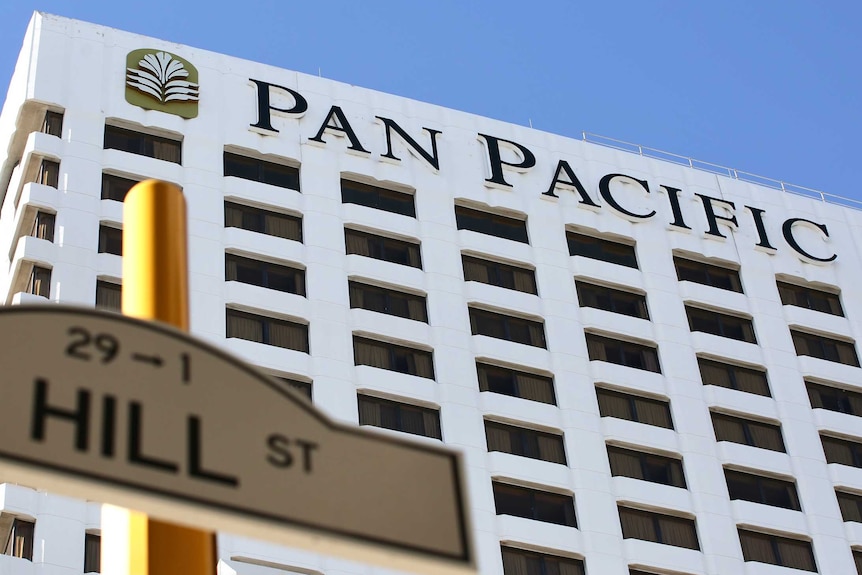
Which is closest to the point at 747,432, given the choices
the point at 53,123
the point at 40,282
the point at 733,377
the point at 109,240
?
the point at 733,377

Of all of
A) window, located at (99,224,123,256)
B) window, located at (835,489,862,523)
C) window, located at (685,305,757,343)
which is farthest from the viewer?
window, located at (685,305,757,343)

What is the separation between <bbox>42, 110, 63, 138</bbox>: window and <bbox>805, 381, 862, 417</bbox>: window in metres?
26.7

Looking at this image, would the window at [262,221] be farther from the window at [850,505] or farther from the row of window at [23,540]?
the window at [850,505]

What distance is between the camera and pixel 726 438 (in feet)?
165

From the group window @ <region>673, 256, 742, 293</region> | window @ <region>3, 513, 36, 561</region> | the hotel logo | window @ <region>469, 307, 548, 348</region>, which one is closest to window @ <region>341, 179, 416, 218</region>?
window @ <region>469, 307, 548, 348</region>

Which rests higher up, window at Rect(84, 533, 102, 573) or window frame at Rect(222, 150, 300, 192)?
window frame at Rect(222, 150, 300, 192)

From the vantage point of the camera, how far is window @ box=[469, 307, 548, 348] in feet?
161

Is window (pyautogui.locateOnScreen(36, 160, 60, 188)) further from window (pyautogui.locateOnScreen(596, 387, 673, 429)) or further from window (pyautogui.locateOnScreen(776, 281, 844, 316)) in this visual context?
window (pyautogui.locateOnScreen(776, 281, 844, 316))

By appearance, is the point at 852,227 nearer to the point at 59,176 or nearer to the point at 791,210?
the point at 791,210

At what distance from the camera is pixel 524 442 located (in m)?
46.5

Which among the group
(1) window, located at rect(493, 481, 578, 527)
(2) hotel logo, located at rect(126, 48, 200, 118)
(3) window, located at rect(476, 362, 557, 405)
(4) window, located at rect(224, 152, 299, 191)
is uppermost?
(2) hotel logo, located at rect(126, 48, 200, 118)

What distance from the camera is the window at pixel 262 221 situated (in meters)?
48.0

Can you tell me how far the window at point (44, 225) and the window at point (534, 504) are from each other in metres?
15.0

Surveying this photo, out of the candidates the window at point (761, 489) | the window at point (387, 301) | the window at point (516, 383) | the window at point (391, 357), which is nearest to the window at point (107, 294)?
the window at point (391, 357)
